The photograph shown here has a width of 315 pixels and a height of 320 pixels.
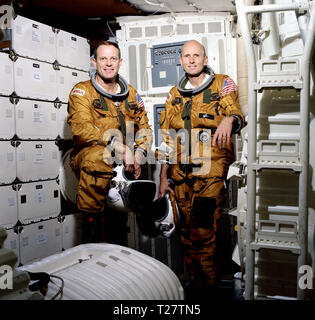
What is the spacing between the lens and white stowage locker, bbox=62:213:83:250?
4219 mm

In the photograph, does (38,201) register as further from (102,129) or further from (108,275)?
(108,275)

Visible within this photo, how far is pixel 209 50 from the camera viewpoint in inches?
169

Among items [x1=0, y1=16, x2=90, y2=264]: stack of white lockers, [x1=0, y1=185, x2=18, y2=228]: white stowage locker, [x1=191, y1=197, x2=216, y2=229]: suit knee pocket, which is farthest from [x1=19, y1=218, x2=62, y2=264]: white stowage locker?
[x1=191, y1=197, x2=216, y2=229]: suit knee pocket

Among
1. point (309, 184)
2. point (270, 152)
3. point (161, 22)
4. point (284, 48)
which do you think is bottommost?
point (309, 184)

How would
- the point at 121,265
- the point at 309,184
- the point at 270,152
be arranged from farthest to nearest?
the point at 121,265, the point at 309,184, the point at 270,152

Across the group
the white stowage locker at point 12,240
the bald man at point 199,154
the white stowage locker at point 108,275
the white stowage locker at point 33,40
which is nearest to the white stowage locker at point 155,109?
the bald man at point 199,154

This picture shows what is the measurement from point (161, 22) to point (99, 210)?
8.38ft

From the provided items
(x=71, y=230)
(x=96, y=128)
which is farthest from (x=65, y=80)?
(x=71, y=230)

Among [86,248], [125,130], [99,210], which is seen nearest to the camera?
[86,248]

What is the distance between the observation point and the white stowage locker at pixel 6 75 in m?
3.51

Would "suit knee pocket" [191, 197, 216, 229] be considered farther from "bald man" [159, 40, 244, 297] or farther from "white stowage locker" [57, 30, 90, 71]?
"white stowage locker" [57, 30, 90, 71]

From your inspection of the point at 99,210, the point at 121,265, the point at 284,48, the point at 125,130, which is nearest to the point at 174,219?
the point at 99,210

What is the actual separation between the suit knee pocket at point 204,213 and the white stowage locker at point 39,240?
69.4 inches

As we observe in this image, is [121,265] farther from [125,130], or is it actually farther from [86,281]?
[125,130]
